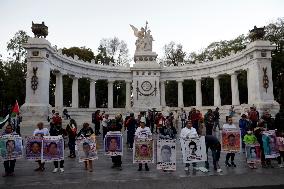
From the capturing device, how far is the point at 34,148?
13742 millimetres

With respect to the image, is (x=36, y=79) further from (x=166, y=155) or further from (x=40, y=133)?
(x=166, y=155)

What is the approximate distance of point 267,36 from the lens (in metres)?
58.5

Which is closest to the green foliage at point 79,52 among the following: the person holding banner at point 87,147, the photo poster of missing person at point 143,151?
the person holding banner at point 87,147

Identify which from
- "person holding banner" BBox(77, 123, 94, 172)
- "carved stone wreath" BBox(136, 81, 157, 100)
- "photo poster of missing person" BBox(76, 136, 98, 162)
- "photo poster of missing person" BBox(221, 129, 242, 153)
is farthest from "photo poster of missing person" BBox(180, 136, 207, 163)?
"carved stone wreath" BBox(136, 81, 157, 100)

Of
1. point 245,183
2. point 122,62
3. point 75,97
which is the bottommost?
point 245,183

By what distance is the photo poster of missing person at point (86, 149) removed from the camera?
44.3 feet

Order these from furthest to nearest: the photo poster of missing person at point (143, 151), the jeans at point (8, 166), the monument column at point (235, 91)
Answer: the monument column at point (235, 91)
the photo poster of missing person at point (143, 151)
the jeans at point (8, 166)

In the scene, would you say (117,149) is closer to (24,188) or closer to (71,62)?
(24,188)

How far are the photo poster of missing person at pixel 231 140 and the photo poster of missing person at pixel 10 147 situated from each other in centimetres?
901

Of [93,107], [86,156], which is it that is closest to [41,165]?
[86,156]

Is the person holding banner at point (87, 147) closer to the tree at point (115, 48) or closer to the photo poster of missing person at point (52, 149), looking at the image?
the photo poster of missing person at point (52, 149)

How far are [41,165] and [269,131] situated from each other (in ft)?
33.6

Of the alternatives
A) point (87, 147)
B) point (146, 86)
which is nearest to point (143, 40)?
point (146, 86)

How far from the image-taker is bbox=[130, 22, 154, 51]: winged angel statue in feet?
187
